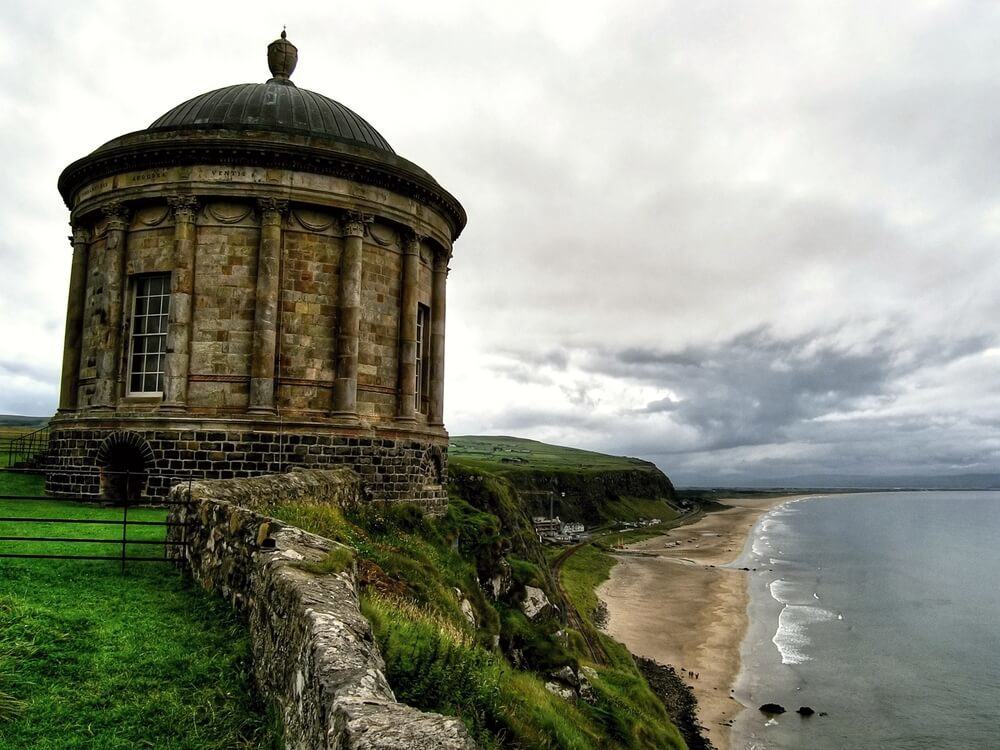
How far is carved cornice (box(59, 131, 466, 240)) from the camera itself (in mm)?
18344

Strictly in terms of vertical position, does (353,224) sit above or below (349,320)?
above

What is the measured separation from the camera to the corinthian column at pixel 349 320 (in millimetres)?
19125

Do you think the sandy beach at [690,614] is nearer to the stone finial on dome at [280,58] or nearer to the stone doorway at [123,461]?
the stone doorway at [123,461]

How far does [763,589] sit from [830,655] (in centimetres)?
1866

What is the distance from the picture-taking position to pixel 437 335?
74.9 feet

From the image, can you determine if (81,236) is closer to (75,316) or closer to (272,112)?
(75,316)

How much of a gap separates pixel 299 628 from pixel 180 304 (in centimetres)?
1490

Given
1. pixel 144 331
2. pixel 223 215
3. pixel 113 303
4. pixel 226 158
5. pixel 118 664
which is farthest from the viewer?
pixel 144 331

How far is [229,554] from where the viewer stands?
8.48m

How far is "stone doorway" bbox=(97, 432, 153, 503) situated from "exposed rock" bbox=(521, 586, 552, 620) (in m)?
11.0

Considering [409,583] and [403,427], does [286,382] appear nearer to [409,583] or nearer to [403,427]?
[403,427]

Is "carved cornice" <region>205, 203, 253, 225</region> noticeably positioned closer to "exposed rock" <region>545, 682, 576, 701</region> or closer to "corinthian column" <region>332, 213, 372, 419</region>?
"corinthian column" <region>332, 213, 372, 419</region>

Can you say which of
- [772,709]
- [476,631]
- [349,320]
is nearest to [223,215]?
[349,320]

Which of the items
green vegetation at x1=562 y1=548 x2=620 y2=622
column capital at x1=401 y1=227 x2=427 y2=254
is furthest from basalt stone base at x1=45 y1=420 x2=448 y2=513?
green vegetation at x1=562 y1=548 x2=620 y2=622
